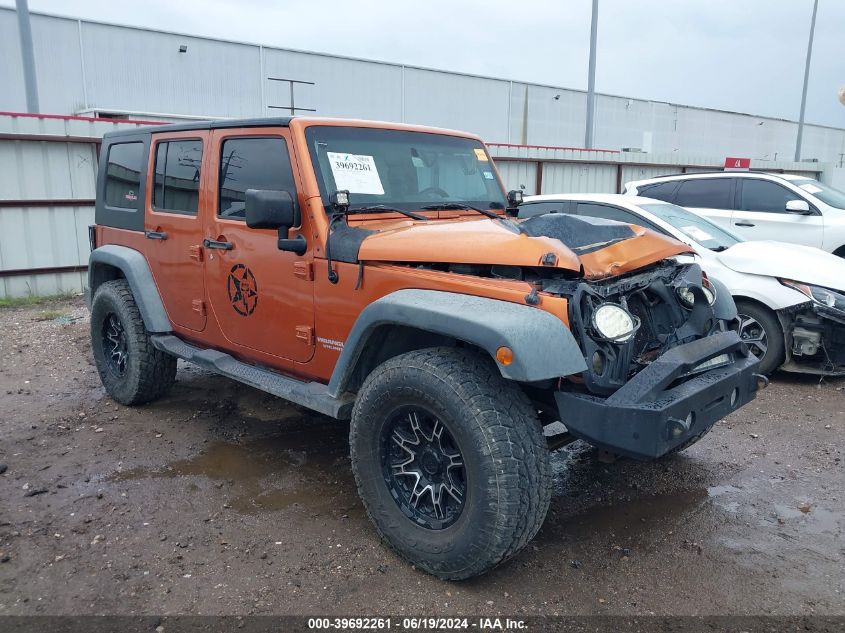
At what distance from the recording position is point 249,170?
396 cm

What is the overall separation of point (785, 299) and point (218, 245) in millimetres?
4284

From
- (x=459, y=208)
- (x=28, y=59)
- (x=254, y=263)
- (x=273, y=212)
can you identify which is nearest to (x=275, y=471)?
(x=254, y=263)

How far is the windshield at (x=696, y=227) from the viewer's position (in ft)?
19.9

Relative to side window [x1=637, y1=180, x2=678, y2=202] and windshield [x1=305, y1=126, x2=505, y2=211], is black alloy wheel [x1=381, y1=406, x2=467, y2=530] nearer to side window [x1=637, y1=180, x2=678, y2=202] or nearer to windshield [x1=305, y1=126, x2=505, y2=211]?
windshield [x1=305, y1=126, x2=505, y2=211]

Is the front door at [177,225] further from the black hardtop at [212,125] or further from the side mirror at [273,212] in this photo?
the side mirror at [273,212]

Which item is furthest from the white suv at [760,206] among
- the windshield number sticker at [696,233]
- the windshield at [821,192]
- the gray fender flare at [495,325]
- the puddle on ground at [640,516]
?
the gray fender flare at [495,325]

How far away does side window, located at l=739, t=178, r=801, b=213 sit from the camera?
8.38m

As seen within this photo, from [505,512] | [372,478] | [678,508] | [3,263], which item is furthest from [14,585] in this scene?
[3,263]

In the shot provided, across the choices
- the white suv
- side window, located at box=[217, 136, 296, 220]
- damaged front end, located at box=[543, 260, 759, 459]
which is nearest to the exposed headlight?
damaged front end, located at box=[543, 260, 759, 459]

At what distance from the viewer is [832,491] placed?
3852 millimetres

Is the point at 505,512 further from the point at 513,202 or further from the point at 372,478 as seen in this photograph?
the point at 513,202

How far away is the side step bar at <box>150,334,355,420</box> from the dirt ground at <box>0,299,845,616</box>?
581 millimetres

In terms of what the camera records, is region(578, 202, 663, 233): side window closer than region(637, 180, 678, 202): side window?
Yes

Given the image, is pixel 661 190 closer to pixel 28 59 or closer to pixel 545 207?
→ pixel 545 207
